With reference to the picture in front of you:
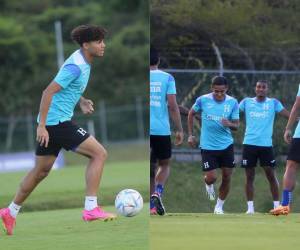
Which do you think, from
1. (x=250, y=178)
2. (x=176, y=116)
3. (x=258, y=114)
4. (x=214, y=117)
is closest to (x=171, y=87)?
(x=176, y=116)

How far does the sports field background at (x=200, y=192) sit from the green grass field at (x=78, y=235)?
39cm

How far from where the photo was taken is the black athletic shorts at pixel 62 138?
8.30 metres

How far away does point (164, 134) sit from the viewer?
30.1 feet

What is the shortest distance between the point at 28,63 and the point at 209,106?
25.6 metres

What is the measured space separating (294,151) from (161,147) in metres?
1.32

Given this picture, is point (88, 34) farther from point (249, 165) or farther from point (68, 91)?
point (249, 165)

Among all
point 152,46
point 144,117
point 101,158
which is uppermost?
point 152,46

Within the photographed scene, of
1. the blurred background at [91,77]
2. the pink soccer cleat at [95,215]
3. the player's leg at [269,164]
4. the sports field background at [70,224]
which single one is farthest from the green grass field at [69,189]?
the blurred background at [91,77]

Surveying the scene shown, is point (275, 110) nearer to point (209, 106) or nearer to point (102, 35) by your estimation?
point (209, 106)

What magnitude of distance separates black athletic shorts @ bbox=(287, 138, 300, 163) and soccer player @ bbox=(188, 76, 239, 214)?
0.58 metres

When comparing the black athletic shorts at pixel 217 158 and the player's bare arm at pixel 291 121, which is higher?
the player's bare arm at pixel 291 121

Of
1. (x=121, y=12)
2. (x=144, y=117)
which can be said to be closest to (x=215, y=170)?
(x=144, y=117)

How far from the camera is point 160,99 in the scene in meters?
9.11

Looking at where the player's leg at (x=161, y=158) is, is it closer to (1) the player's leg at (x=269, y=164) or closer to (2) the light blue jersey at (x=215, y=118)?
(2) the light blue jersey at (x=215, y=118)
